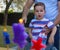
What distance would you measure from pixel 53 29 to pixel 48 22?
10cm

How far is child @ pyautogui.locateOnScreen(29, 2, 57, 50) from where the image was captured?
298cm

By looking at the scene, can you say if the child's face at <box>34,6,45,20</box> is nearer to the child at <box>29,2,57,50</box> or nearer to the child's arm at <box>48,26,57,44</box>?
the child at <box>29,2,57,50</box>

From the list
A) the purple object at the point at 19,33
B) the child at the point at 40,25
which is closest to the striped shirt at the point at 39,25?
the child at the point at 40,25

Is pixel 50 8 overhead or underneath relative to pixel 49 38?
overhead

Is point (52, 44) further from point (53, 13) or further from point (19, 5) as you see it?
point (19, 5)

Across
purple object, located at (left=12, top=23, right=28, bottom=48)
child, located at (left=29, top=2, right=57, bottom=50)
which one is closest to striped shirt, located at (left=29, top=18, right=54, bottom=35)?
child, located at (left=29, top=2, right=57, bottom=50)

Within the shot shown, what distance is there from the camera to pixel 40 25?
120 inches

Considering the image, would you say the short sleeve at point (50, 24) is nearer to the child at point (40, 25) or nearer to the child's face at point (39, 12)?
the child at point (40, 25)

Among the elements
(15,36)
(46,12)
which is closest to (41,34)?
(46,12)

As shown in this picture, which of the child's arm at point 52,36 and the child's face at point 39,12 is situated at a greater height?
the child's face at point 39,12

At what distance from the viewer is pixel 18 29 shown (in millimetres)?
1677

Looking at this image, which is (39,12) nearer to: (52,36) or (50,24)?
(50,24)

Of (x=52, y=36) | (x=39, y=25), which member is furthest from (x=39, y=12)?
(x=52, y=36)

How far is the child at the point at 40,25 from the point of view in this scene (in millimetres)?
2984
